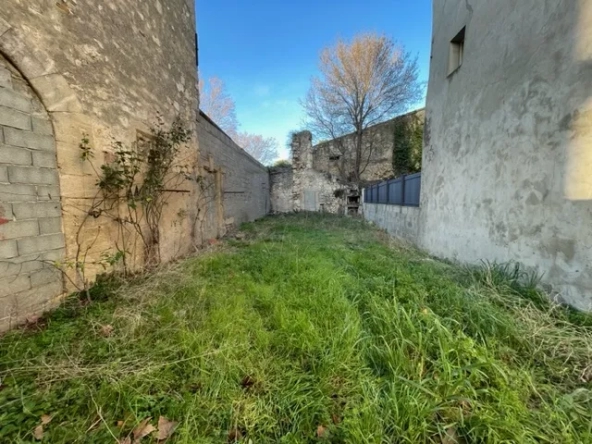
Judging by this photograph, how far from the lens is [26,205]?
207cm

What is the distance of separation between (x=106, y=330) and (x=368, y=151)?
15865mm

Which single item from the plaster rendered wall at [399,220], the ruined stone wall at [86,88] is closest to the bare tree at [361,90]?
the plaster rendered wall at [399,220]

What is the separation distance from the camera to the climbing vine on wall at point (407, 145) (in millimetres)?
14484

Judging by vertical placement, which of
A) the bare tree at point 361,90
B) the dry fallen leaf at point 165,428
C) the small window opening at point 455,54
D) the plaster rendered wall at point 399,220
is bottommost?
the dry fallen leaf at point 165,428

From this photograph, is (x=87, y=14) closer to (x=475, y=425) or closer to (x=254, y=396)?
(x=254, y=396)

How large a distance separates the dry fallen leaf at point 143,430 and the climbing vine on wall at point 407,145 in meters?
15.7

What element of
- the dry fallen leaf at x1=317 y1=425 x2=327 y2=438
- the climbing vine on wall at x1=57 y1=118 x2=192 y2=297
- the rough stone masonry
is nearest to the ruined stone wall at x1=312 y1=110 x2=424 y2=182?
the climbing vine on wall at x1=57 y1=118 x2=192 y2=297

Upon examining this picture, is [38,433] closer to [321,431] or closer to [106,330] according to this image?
[106,330]

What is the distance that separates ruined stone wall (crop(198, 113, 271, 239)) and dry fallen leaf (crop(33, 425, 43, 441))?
443cm

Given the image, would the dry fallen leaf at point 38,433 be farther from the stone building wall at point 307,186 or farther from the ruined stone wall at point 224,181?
the stone building wall at point 307,186

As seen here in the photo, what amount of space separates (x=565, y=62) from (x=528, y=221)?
1.55 metres

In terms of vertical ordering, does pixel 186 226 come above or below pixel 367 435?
above

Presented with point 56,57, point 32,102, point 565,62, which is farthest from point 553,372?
point 56,57

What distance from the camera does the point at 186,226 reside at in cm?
473
